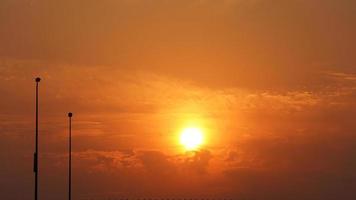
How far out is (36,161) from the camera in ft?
158

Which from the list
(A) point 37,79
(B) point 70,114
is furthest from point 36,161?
(B) point 70,114

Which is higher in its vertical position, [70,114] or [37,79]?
[37,79]

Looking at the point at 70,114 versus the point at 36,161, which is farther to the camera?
the point at 70,114

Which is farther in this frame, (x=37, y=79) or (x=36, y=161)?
(x=37, y=79)

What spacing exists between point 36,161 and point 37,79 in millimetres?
21457

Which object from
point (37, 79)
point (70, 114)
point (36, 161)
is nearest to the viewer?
point (36, 161)

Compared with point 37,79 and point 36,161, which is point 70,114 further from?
point 36,161

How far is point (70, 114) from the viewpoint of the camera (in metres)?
73.5

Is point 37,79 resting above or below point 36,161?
above

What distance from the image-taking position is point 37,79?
179 feet

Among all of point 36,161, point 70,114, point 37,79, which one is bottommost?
point 36,161

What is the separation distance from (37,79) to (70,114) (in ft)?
71.2

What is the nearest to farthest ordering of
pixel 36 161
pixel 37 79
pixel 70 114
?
pixel 36 161 → pixel 37 79 → pixel 70 114
